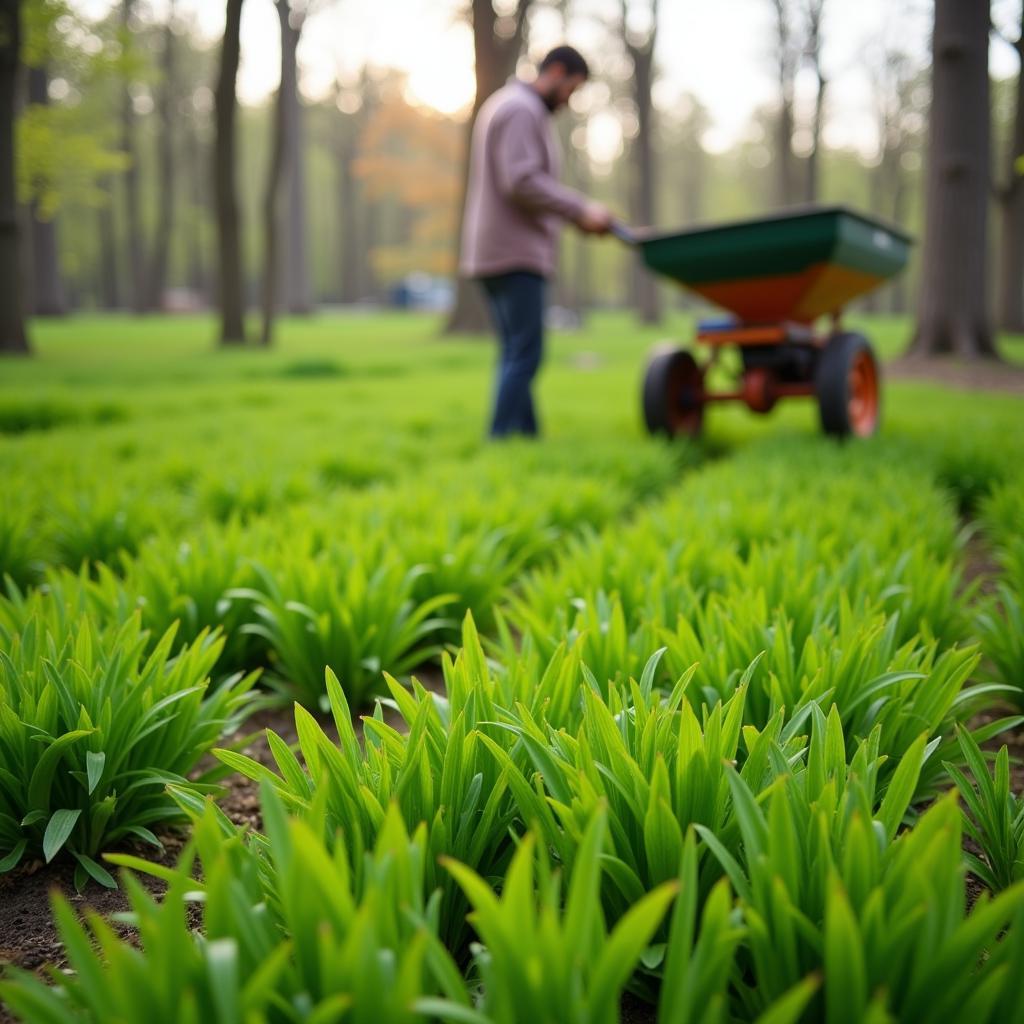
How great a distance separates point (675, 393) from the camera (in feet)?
17.2

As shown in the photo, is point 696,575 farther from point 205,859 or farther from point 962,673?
point 205,859

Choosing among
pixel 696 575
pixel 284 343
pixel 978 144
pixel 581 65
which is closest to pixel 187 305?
pixel 284 343

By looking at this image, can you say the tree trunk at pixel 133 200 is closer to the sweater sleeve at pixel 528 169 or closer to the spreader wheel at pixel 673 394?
the sweater sleeve at pixel 528 169

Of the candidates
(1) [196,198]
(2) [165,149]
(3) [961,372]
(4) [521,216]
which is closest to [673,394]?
(4) [521,216]

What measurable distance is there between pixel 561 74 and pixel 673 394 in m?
1.82

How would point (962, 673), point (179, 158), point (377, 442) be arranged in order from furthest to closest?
point (179, 158) → point (377, 442) → point (962, 673)

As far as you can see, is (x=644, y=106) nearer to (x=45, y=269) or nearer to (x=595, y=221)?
(x=45, y=269)

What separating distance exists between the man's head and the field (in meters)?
2.52

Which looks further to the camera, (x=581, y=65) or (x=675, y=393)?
(x=675, y=393)

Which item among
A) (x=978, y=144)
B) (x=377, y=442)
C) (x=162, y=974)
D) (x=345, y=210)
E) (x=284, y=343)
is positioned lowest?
(x=162, y=974)

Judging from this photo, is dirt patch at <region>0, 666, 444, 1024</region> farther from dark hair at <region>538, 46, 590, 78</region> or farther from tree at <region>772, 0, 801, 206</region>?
tree at <region>772, 0, 801, 206</region>

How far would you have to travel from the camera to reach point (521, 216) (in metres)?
4.92

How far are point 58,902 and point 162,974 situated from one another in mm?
107

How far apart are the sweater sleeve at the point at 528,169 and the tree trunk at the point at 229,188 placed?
8583mm
